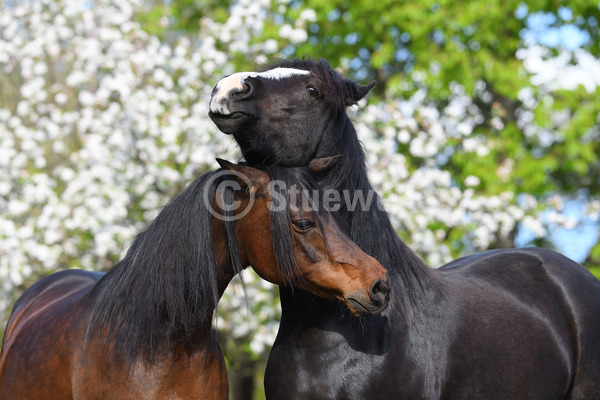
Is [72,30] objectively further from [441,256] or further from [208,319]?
[208,319]

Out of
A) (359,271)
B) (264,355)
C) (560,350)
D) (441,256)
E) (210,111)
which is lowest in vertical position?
(264,355)

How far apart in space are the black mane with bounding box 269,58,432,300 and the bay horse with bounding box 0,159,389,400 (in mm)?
136

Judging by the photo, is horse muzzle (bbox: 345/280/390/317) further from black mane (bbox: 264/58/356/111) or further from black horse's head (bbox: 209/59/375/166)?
black mane (bbox: 264/58/356/111)

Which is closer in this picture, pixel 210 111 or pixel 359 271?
pixel 359 271

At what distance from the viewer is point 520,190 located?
9.23 meters

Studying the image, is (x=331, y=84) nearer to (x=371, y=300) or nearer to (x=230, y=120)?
(x=230, y=120)

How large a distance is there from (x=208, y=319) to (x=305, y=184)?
638mm

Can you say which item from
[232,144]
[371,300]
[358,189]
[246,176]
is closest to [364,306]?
[371,300]

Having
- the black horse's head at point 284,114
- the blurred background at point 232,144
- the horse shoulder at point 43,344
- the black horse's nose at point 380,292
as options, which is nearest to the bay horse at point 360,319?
the black horse's head at point 284,114

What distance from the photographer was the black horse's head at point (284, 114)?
2674mm

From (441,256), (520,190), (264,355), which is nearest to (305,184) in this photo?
(441,256)

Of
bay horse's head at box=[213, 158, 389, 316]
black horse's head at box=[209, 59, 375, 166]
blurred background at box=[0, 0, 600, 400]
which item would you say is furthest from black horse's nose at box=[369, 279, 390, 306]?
blurred background at box=[0, 0, 600, 400]

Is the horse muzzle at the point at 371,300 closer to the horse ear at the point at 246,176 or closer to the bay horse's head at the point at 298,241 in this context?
the bay horse's head at the point at 298,241

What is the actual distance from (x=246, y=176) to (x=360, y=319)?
2.27 ft
